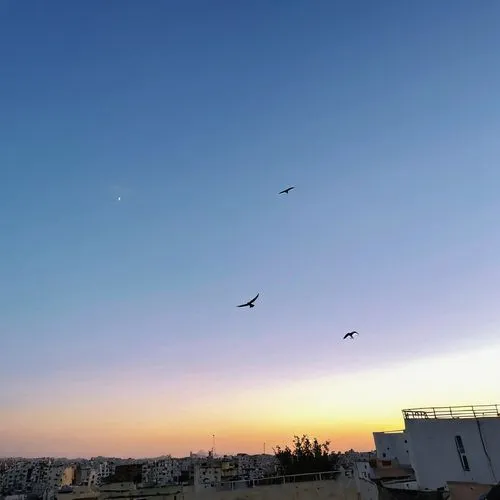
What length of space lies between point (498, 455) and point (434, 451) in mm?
3783

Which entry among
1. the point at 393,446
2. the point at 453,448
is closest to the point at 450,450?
the point at 453,448

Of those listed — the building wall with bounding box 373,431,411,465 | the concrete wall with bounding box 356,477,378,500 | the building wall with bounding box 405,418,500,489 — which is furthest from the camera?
the building wall with bounding box 373,431,411,465

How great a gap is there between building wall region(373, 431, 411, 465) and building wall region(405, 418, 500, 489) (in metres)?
31.5

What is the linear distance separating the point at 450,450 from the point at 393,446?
36491 mm

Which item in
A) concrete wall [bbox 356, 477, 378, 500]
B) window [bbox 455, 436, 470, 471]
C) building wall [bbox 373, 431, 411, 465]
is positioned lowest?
concrete wall [bbox 356, 477, 378, 500]

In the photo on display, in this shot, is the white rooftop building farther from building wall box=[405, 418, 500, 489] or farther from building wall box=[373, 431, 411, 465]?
building wall box=[373, 431, 411, 465]

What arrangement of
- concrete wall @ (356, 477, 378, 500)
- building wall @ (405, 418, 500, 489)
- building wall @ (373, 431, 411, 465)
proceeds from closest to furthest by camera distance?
building wall @ (405, 418, 500, 489) → concrete wall @ (356, 477, 378, 500) → building wall @ (373, 431, 411, 465)

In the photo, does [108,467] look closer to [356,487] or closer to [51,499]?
[51,499]

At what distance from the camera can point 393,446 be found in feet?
194

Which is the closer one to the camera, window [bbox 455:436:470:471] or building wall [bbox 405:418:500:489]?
building wall [bbox 405:418:500:489]

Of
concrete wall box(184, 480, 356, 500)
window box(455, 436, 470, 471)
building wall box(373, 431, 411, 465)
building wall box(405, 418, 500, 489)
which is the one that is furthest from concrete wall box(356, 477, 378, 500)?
building wall box(373, 431, 411, 465)

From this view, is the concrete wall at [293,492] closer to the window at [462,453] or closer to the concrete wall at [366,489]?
the concrete wall at [366,489]

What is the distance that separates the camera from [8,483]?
13675cm

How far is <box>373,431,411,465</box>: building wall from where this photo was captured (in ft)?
186
